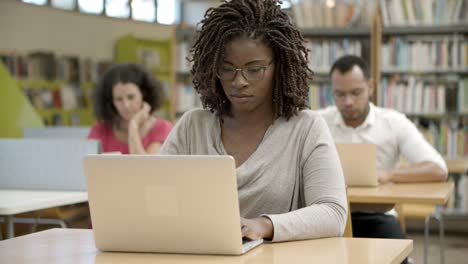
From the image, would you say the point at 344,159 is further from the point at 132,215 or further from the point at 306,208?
the point at 132,215

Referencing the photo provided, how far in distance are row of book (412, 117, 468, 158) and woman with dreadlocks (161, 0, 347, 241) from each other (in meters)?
4.22

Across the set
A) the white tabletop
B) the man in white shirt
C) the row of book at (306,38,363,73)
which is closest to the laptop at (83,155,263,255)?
the white tabletop

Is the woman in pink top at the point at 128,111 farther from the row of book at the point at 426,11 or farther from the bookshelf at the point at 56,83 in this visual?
the bookshelf at the point at 56,83

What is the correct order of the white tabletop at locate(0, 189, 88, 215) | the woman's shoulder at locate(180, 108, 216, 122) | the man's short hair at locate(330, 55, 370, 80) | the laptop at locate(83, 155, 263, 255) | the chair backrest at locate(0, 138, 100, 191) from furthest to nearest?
the man's short hair at locate(330, 55, 370, 80) < the chair backrest at locate(0, 138, 100, 191) < the white tabletop at locate(0, 189, 88, 215) < the woman's shoulder at locate(180, 108, 216, 122) < the laptop at locate(83, 155, 263, 255)

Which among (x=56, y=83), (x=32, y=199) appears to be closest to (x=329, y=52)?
(x=32, y=199)

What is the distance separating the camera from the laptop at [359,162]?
323 cm

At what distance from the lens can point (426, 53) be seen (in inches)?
243

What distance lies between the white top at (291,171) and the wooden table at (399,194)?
3.19 feet

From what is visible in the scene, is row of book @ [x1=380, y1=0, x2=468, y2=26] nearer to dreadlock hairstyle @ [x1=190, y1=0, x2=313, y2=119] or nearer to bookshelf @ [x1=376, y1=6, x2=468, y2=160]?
bookshelf @ [x1=376, y1=6, x2=468, y2=160]

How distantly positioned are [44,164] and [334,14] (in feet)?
11.3

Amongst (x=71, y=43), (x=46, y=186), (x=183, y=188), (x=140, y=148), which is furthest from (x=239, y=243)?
(x=71, y=43)

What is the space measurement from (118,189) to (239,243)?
0.29m

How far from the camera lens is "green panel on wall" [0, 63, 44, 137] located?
6.28 metres

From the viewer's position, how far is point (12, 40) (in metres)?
8.36
